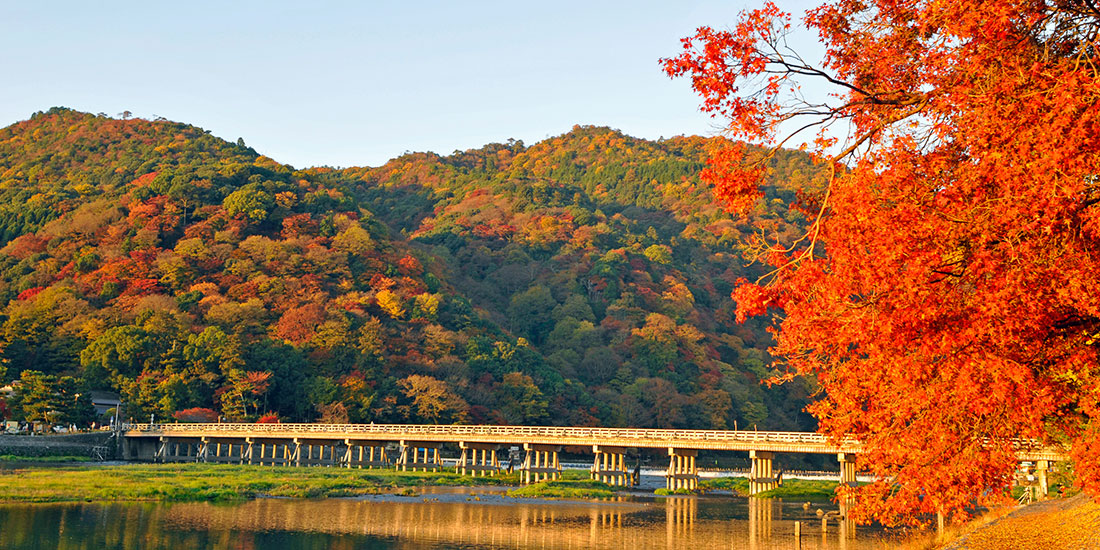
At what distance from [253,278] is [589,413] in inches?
1163

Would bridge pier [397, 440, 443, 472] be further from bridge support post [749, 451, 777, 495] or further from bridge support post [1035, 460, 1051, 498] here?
bridge support post [1035, 460, 1051, 498]

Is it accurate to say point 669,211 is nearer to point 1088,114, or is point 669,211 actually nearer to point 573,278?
point 573,278

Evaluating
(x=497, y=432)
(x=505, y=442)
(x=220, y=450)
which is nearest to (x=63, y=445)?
(x=220, y=450)

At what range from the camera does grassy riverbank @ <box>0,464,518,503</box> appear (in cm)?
3297

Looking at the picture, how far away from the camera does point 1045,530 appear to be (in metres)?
16.0

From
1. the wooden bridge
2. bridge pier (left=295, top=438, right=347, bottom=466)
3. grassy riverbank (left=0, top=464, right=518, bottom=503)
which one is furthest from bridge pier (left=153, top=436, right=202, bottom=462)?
grassy riverbank (left=0, top=464, right=518, bottom=503)

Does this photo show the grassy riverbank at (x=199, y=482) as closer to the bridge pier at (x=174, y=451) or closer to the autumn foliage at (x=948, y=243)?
the bridge pier at (x=174, y=451)

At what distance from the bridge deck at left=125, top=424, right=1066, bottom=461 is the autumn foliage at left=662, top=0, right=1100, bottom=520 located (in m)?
29.6

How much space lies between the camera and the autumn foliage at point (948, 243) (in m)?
7.80

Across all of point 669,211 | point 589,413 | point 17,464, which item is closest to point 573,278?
point 589,413

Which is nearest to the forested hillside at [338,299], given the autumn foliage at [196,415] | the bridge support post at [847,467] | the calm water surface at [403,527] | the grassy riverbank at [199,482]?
the autumn foliage at [196,415]

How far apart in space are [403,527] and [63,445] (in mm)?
34492

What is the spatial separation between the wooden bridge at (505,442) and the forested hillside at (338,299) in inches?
136

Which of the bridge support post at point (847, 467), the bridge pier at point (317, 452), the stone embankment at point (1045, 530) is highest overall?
the stone embankment at point (1045, 530)
